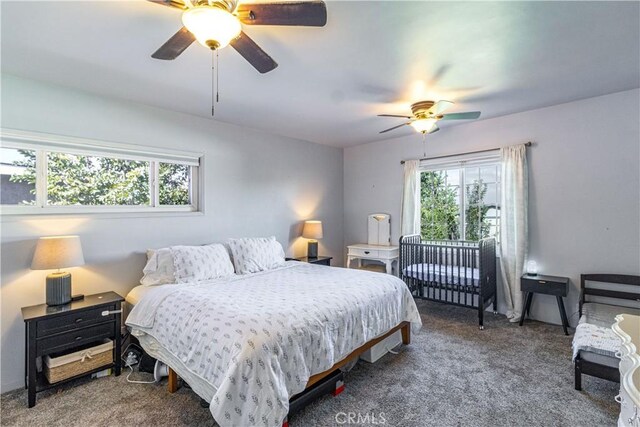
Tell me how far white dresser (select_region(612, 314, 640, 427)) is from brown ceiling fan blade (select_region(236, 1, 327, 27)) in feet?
5.91

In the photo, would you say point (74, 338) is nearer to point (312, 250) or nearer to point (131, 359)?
point (131, 359)

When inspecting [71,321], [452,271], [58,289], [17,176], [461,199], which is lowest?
[71,321]

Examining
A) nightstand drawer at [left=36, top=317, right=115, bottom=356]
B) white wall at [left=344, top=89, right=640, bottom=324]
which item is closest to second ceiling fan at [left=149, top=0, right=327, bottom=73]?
nightstand drawer at [left=36, top=317, right=115, bottom=356]

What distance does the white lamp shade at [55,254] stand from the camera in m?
2.34

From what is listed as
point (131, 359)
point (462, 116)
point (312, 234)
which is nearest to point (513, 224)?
point (462, 116)

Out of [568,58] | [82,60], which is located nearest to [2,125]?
[82,60]

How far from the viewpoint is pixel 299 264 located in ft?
12.4

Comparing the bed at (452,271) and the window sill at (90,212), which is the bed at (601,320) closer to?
the bed at (452,271)

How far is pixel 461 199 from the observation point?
173 inches

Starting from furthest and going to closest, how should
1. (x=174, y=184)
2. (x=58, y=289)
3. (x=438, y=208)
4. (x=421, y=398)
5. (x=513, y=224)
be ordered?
(x=438, y=208)
(x=513, y=224)
(x=174, y=184)
(x=58, y=289)
(x=421, y=398)

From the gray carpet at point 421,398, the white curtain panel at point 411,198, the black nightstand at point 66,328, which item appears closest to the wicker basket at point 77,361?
the black nightstand at point 66,328

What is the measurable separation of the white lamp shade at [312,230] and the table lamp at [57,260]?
2816 millimetres

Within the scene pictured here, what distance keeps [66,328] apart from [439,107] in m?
3.62

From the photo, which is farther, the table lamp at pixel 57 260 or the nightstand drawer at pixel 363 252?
the nightstand drawer at pixel 363 252
